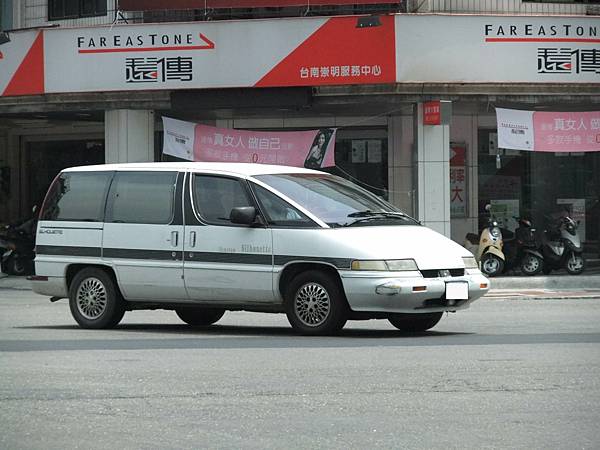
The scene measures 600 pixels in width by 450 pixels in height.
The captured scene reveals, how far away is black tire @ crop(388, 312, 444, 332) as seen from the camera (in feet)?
41.9

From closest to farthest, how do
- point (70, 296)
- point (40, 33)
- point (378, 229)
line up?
point (378, 229)
point (70, 296)
point (40, 33)

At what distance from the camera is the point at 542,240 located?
2322 centimetres

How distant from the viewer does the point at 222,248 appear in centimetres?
1283

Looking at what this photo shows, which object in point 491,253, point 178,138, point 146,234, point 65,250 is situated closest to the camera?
point 146,234

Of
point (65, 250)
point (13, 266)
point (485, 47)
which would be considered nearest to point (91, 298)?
point (65, 250)

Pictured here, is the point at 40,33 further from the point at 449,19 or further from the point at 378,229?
the point at 378,229

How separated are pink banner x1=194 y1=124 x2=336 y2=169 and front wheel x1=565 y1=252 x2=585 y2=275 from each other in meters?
4.77

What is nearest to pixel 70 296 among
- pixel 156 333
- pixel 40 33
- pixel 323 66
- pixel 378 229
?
pixel 156 333

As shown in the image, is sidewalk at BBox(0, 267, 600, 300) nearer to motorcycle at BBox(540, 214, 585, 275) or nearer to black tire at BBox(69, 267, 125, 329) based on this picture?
motorcycle at BBox(540, 214, 585, 275)

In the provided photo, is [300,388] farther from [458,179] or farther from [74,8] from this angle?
[74,8]

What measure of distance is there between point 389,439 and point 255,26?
16545 mm

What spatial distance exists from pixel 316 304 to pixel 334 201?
3.99 feet

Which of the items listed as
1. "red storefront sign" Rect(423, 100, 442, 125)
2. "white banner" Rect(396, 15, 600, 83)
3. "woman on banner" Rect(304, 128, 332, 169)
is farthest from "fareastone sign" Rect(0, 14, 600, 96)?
"woman on banner" Rect(304, 128, 332, 169)

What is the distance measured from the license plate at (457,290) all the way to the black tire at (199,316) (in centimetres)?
314
